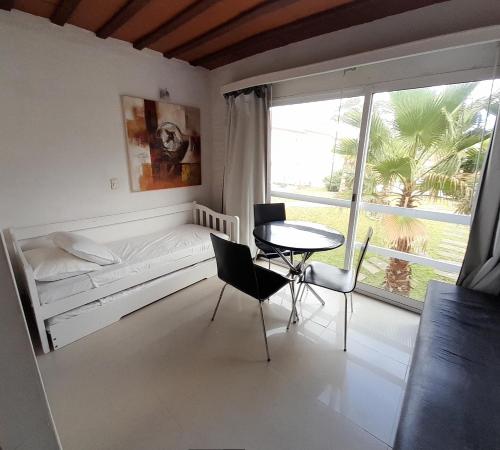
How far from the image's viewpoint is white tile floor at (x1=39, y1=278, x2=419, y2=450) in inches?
48.8

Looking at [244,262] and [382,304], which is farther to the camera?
[382,304]

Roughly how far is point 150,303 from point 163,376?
854mm

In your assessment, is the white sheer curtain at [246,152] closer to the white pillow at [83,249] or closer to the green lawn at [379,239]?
the green lawn at [379,239]

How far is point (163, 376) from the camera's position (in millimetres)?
1555

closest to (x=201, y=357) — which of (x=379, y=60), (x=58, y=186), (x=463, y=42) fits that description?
(x=58, y=186)

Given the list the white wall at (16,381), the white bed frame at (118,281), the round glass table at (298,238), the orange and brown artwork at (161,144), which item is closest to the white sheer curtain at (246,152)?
the white bed frame at (118,281)

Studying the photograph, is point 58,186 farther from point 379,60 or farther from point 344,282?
point 379,60

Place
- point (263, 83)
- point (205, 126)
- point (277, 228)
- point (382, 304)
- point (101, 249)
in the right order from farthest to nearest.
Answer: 1. point (205, 126)
2. point (263, 83)
3. point (382, 304)
4. point (277, 228)
5. point (101, 249)

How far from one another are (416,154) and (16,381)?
2.58 meters

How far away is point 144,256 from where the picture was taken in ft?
7.30

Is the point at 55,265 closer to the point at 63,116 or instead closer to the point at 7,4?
the point at 63,116

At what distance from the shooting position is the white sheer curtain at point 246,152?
279cm

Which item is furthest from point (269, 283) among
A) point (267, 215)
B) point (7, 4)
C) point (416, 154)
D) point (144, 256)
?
point (7, 4)

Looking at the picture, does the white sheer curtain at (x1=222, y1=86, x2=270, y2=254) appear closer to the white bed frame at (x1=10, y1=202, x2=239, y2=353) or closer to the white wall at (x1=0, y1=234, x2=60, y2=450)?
the white bed frame at (x1=10, y1=202, x2=239, y2=353)
